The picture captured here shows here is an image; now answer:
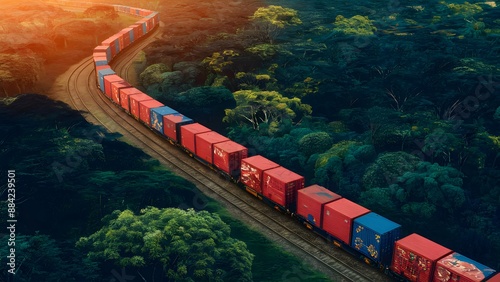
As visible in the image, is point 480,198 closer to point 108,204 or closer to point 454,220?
point 454,220

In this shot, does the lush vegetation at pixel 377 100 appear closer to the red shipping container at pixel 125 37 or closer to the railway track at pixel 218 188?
the red shipping container at pixel 125 37

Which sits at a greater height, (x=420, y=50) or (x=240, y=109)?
(x=420, y=50)

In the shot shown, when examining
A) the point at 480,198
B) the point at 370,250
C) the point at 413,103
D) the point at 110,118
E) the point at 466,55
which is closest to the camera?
the point at 370,250

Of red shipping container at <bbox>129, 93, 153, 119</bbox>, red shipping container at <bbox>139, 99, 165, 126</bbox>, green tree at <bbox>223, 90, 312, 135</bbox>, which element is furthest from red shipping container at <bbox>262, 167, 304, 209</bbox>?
red shipping container at <bbox>129, 93, 153, 119</bbox>

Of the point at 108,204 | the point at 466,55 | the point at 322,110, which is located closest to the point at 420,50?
the point at 466,55

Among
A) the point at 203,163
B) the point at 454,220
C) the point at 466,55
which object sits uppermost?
the point at 466,55

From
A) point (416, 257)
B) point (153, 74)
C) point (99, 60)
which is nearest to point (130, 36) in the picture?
point (99, 60)

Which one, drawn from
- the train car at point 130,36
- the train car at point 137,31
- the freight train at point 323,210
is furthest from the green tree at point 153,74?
the train car at point 137,31

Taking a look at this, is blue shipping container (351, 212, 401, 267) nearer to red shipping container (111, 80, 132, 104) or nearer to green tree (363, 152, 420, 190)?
green tree (363, 152, 420, 190)
